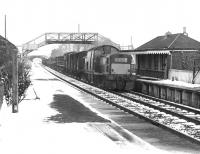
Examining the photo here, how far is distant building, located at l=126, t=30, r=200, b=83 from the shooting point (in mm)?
24611

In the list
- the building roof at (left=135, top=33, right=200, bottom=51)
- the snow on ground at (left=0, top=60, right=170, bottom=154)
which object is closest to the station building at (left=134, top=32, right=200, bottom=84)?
the building roof at (left=135, top=33, right=200, bottom=51)

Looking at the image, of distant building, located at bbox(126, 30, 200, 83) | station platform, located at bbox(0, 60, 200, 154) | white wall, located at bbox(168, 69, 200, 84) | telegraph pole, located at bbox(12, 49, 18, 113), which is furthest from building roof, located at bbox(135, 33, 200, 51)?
telegraph pole, located at bbox(12, 49, 18, 113)

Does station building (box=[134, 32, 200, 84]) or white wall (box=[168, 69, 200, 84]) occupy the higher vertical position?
station building (box=[134, 32, 200, 84])

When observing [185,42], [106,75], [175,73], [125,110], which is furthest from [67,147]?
[185,42]

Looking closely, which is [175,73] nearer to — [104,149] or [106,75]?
[106,75]

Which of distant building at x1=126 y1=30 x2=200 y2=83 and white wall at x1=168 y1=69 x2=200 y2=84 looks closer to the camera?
white wall at x1=168 y1=69 x2=200 y2=84

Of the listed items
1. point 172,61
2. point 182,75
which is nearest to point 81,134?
point 182,75

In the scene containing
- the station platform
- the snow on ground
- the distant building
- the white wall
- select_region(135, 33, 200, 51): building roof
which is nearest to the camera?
the snow on ground

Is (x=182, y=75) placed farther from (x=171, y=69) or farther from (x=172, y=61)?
(x=172, y=61)

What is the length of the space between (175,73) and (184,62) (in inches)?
57.6

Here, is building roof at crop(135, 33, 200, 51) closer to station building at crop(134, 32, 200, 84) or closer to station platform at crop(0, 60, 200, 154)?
station building at crop(134, 32, 200, 84)

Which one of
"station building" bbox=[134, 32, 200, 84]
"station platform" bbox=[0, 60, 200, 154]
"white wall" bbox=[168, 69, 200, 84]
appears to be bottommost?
"station platform" bbox=[0, 60, 200, 154]

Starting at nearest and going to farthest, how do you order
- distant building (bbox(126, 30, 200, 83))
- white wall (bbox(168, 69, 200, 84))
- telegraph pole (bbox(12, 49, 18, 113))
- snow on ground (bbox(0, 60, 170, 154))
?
snow on ground (bbox(0, 60, 170, 154)), telegraph pole (bbox(12, 49, 18, 113)), white wall (bbox(168, 69, 200, 84)), distant building (bbox(126, 30, 200, 83))

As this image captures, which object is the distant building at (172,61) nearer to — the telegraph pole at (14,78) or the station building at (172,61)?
the station building at (172,61)
